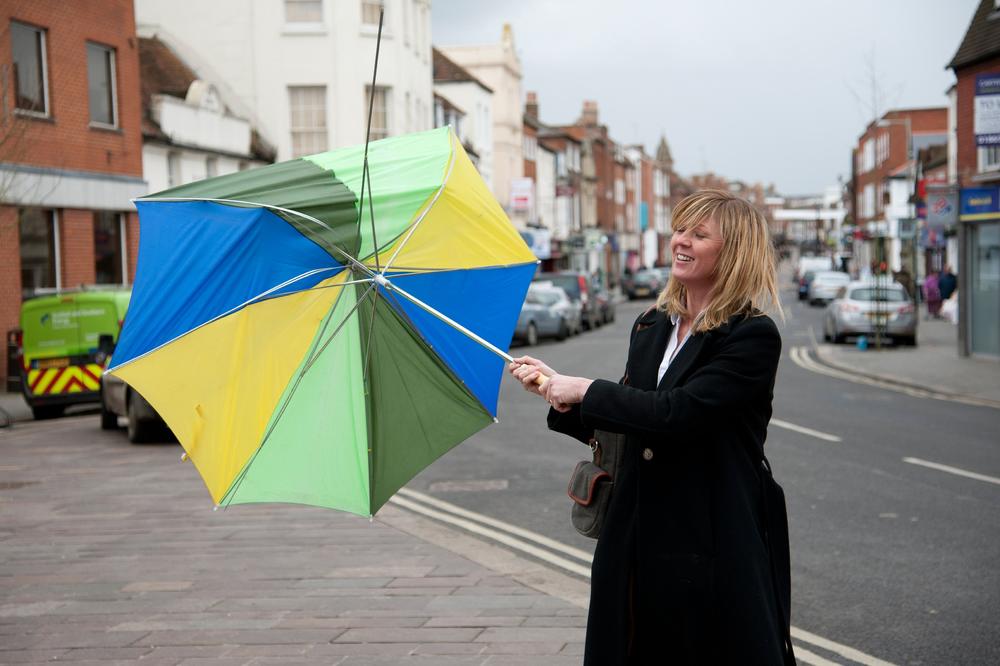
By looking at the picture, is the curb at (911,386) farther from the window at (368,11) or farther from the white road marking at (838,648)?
the window at (368,11)

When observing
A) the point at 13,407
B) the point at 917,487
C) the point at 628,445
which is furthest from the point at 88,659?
the point at 13,407

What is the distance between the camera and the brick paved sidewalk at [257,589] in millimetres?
5520

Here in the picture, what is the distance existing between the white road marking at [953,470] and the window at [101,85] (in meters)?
19.9

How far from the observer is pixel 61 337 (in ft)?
55.9

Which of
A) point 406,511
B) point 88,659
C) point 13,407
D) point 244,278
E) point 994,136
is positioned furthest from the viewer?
point 994,136

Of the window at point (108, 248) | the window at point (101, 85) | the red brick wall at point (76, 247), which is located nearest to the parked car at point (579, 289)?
the window at point (108, 248)

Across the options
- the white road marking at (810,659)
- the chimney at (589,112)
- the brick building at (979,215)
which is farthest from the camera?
the chimney at (589,112)

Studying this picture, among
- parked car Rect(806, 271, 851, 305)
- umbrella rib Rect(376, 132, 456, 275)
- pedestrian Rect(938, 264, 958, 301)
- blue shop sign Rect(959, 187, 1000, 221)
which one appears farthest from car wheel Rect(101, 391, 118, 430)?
parked car Rect(806, 271, 851, 305)

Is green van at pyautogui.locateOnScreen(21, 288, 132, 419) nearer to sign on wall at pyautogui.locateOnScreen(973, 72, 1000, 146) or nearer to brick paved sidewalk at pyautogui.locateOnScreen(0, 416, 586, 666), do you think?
brick paved sidewalk at pyautogui.locateOnScreen(0, 416, 586, 666)

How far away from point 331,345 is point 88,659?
8.52 feet

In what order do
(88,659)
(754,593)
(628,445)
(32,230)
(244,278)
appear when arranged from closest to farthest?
(754,593)
(628,445)
(244,278)
(88,659)
(32,230)

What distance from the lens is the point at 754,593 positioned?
3.00 meters

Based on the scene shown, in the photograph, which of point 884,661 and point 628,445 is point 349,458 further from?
point 884,661

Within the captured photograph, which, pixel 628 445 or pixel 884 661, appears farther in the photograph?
pixel 884 661
